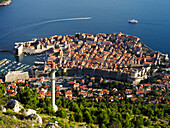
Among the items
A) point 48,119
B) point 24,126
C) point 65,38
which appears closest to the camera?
point 24,126

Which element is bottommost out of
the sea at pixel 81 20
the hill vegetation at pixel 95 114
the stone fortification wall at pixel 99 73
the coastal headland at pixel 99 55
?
the hill vegetation at pixel 95 114

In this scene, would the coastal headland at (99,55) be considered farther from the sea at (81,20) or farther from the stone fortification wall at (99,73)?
the sea at (81,20)

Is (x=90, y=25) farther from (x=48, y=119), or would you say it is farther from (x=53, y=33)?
(x=48, y=119)

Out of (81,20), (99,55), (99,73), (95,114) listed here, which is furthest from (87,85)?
(81,20)

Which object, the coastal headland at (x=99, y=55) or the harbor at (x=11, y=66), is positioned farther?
the harbor at (x=11, y=66)

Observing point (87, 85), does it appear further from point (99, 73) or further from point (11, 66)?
point (11, 66)

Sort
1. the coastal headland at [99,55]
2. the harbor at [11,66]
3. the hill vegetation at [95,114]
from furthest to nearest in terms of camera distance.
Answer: the harbor at [11,66], the coastal headland at [99,55], the hill vegetation at [95,114]

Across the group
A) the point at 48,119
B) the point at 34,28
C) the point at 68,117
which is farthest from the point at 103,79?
the point at 34,28

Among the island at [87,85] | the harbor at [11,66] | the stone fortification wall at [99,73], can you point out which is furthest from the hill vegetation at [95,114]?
the harbor at [11,66]
